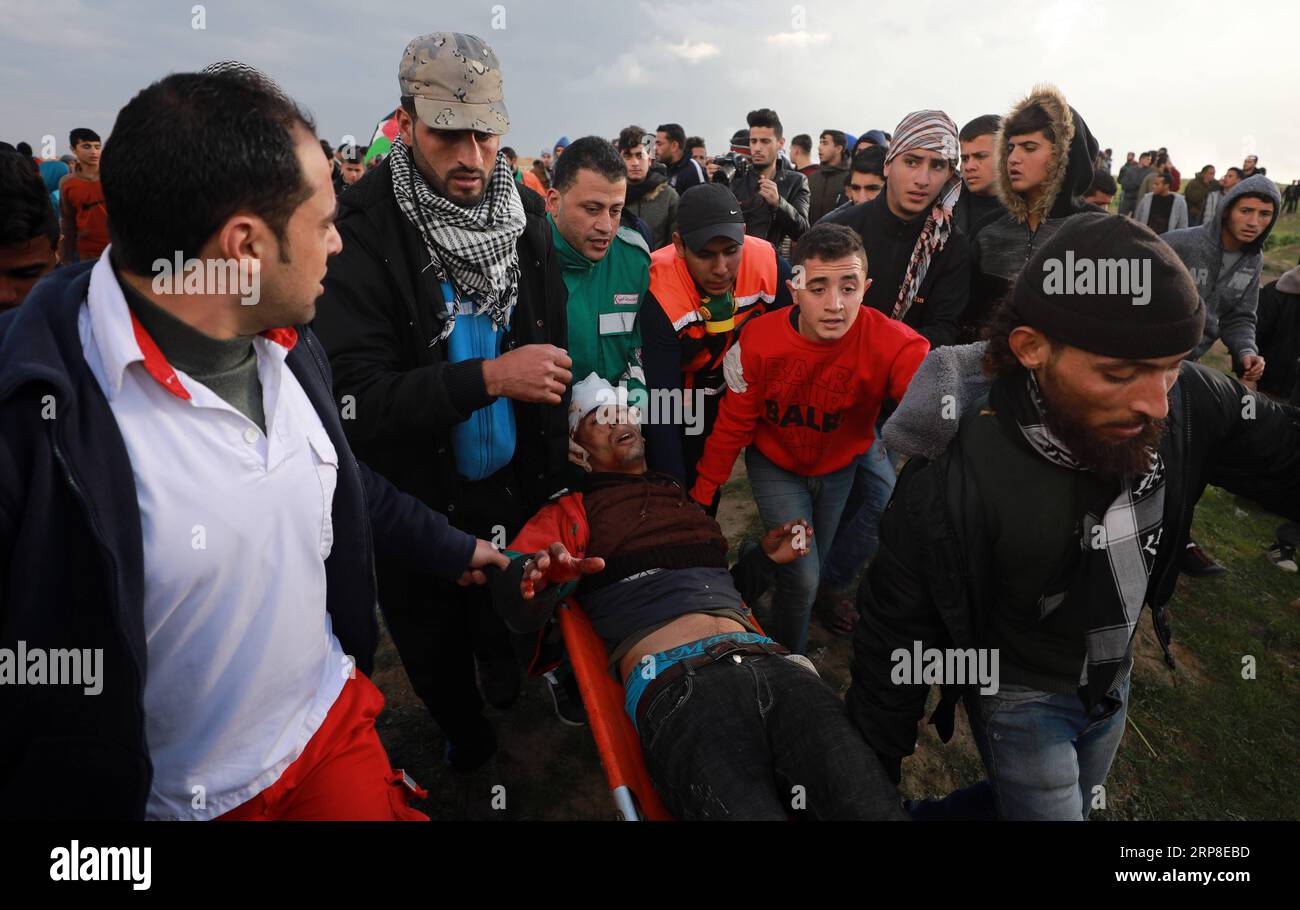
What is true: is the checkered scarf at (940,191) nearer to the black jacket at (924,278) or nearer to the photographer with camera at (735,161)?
the black jacket at (924,278)

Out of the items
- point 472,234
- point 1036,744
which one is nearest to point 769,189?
point 472,234

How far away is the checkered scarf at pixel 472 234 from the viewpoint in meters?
2.42

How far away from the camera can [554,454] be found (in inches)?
115

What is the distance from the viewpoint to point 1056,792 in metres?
1.89

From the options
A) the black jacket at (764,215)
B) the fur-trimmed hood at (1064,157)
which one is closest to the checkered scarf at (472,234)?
the fur-trimmed hood at (1064,157)

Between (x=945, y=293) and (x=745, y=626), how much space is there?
223 centimetres

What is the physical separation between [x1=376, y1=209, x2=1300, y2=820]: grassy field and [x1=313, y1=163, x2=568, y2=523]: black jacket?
1.37 meters

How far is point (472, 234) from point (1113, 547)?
2236 mm

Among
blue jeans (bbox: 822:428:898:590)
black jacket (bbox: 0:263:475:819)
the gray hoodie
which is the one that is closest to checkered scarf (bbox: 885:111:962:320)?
blue jeans (bbox: 822:428:898:590)

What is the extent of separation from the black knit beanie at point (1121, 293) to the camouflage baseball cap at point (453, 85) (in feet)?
6.15

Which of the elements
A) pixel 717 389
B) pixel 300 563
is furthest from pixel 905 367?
pixel 300 563

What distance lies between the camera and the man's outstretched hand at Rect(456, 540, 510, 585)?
88.0 inches
